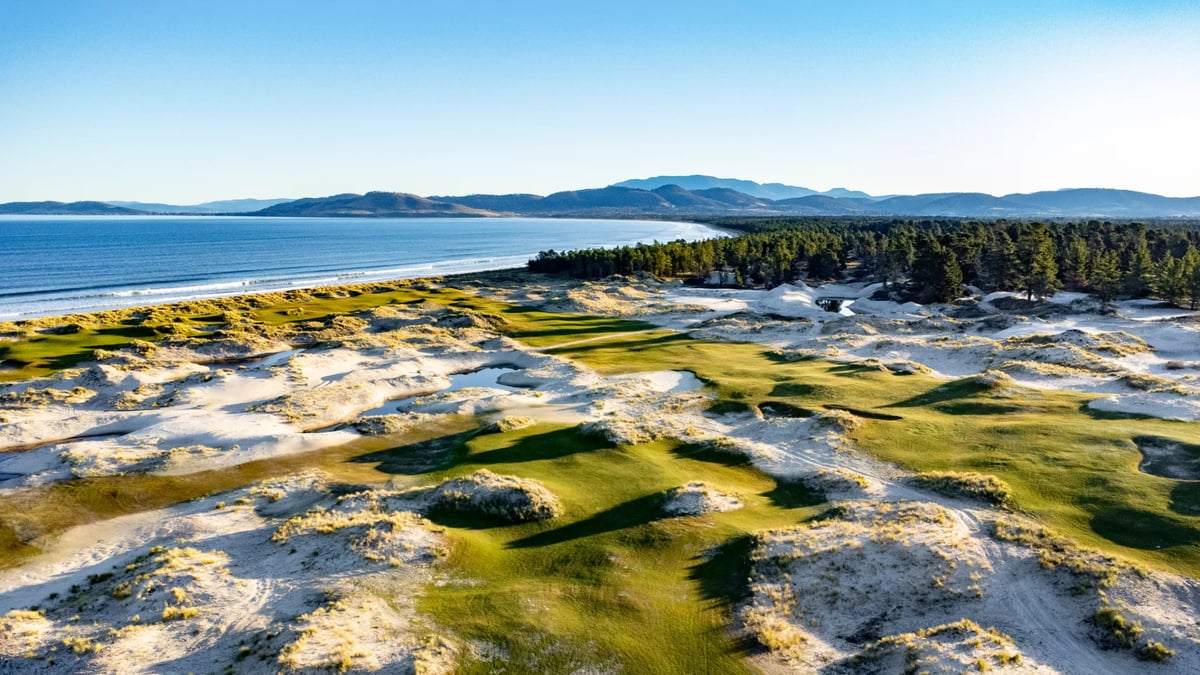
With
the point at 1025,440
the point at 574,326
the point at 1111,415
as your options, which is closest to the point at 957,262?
the point at 574,326

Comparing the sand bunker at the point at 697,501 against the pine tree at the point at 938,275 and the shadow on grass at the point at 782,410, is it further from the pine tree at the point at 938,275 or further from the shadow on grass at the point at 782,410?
the pine tree at the point at 938,275

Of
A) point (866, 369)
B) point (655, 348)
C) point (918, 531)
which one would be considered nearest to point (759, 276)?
point (655, 348)

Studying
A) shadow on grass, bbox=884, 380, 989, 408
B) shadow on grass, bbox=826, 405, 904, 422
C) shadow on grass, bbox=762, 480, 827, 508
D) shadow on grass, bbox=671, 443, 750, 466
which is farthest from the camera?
shadow on grass, bbox=884, 380, 989, 408

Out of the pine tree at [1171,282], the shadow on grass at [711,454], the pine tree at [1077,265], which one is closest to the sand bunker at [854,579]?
the shadow on grass at [711,454]

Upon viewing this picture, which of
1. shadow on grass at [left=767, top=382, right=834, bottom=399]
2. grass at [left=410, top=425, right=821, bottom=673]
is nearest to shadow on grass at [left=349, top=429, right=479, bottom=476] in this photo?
grass at [left=410, top=425, right=821, bottom=673]

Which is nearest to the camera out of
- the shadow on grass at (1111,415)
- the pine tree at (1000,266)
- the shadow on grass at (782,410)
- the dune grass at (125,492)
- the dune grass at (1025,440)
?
the dune grass at (1025,440)

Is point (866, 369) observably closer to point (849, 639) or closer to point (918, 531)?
point (918, 531)

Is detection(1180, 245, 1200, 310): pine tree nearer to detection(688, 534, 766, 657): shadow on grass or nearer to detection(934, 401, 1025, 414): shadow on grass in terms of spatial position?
detection(934, 401, 1025, 414): shadow on grass
